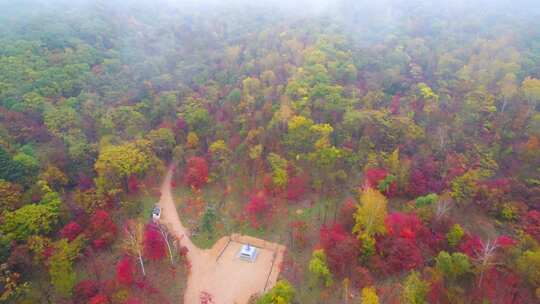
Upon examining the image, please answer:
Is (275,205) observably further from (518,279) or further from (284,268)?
(518,279)

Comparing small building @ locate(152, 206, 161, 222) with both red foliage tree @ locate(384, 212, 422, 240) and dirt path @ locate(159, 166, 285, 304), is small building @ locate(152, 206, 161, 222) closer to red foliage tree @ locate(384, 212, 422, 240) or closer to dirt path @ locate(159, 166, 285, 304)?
dirt path @ locate(159, 166, 285, 304)

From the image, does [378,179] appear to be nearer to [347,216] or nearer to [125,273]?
[347,216]

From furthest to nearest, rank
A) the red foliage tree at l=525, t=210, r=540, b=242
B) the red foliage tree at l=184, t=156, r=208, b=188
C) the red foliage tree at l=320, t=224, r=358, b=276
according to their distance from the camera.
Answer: the red foliage tree at l=184, t=156, r=208, b=188 → the red foliage tree at l=525, t=210, r=540, b=242 → the red foliage tree at l=320, t=224, r=358, b=276

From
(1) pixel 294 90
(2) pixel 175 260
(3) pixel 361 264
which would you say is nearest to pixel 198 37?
(1) pixel 294 90

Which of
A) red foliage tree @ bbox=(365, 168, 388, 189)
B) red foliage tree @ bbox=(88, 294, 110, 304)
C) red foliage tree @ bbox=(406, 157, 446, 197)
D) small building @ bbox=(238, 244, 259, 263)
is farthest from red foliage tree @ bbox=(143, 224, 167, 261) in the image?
red foliage tree @ bbox=(406, 157, 446, 197)

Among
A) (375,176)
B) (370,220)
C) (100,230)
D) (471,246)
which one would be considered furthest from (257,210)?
(471,246)

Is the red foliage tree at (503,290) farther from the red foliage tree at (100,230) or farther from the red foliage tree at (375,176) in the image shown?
the red foliage tree at (100,230)

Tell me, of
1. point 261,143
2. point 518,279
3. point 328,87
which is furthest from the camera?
point 328,87

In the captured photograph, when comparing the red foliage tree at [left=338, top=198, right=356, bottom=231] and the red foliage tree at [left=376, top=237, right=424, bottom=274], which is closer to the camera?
the red foliage tree at [left=376, top=237, right=424, bottom=274]
